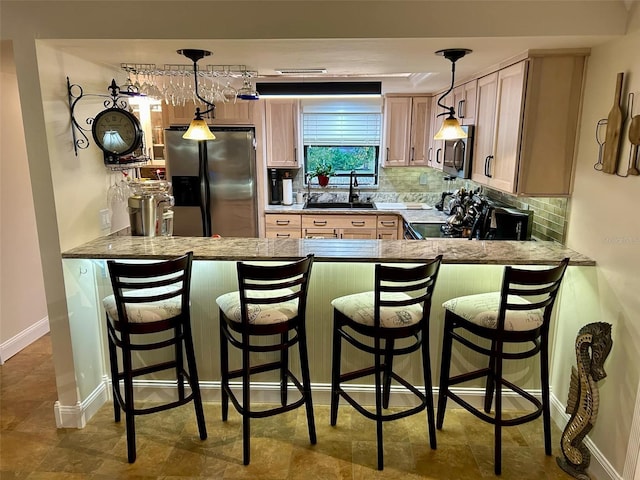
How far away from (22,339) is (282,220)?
8.68 ft

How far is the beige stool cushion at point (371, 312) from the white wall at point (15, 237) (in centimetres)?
275

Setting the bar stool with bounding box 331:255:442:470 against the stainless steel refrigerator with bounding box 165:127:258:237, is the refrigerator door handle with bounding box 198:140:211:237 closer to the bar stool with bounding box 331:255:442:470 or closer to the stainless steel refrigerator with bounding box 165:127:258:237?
the stainless steel refrigerator with bounding box 165:127:258:237

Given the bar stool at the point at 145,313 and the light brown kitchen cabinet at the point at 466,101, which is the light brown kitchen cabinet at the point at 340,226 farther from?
the bar stool at the point at 145,313

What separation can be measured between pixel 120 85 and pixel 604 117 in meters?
2.98

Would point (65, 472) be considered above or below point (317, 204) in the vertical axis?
below

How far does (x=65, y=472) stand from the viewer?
2312mm

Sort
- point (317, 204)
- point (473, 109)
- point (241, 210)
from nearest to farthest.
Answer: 1. point (473, 109)
2. point (241, 210)
3. point (317, 204)

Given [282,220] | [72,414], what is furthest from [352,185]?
[72,414]

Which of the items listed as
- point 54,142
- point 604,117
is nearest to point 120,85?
point 54,142

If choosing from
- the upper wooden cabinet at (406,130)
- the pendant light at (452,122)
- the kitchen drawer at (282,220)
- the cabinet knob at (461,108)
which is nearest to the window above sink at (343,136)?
the upper wooden cabinet at (406,130)

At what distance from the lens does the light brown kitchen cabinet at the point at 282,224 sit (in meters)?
4.96

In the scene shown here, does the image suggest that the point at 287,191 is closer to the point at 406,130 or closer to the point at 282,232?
the point at 282,232

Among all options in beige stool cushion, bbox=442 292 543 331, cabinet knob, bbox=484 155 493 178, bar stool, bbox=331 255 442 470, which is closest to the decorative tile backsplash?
cabinet knob, bbox=484 155 493 178

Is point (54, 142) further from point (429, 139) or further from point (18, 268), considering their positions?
point (429, 139)
